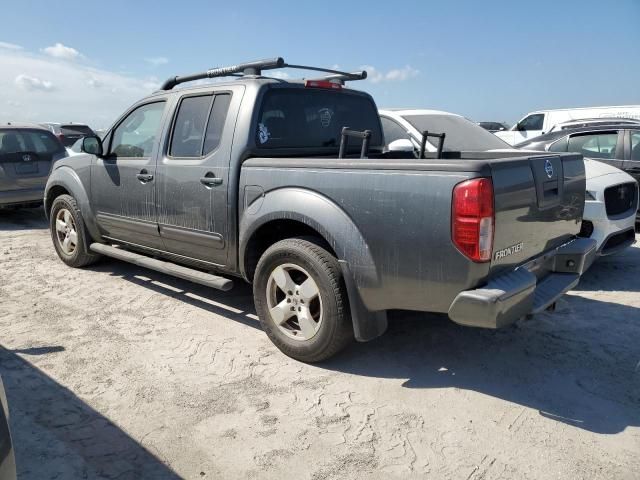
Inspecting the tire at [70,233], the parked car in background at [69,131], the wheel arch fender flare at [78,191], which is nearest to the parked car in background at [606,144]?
the wheel arch fender flare at [78,191]

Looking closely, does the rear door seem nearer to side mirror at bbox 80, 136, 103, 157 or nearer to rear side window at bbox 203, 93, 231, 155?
side mirror at bbox 80, 136, 103, 157

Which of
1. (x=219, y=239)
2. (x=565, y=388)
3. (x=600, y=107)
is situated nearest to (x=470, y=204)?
(x=565, y=388)

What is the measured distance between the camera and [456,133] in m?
6.34

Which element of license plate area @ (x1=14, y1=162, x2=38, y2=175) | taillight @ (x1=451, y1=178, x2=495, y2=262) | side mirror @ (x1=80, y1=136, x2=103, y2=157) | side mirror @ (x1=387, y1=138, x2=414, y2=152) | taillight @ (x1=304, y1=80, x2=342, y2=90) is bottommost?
taillight @ (x1=451, y1=178, x2=495, y2=262)

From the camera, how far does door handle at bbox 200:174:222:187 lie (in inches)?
153

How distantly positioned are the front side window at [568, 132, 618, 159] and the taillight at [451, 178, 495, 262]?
5523mm

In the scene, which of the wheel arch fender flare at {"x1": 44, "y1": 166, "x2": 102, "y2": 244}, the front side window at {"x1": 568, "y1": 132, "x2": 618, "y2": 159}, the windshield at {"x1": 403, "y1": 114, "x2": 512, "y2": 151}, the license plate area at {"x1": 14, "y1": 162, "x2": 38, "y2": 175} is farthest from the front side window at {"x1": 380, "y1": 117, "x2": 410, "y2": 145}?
the license plate area at {"x1": 14, "y1": 162, "x2": 38, "y2": 175}

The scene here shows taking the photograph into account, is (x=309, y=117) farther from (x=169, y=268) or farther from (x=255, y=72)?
(x=169, y=268)

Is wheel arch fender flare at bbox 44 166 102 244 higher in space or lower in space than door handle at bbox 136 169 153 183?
lower

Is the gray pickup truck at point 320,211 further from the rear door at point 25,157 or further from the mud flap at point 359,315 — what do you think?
the rear door at point 25,157

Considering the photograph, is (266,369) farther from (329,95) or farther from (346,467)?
(329,95)

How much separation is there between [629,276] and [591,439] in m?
3.34

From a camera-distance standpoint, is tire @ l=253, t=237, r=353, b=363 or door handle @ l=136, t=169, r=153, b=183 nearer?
tire @ l=253, t=237, r=353, b=363

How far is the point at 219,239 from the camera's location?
13.0 feet
